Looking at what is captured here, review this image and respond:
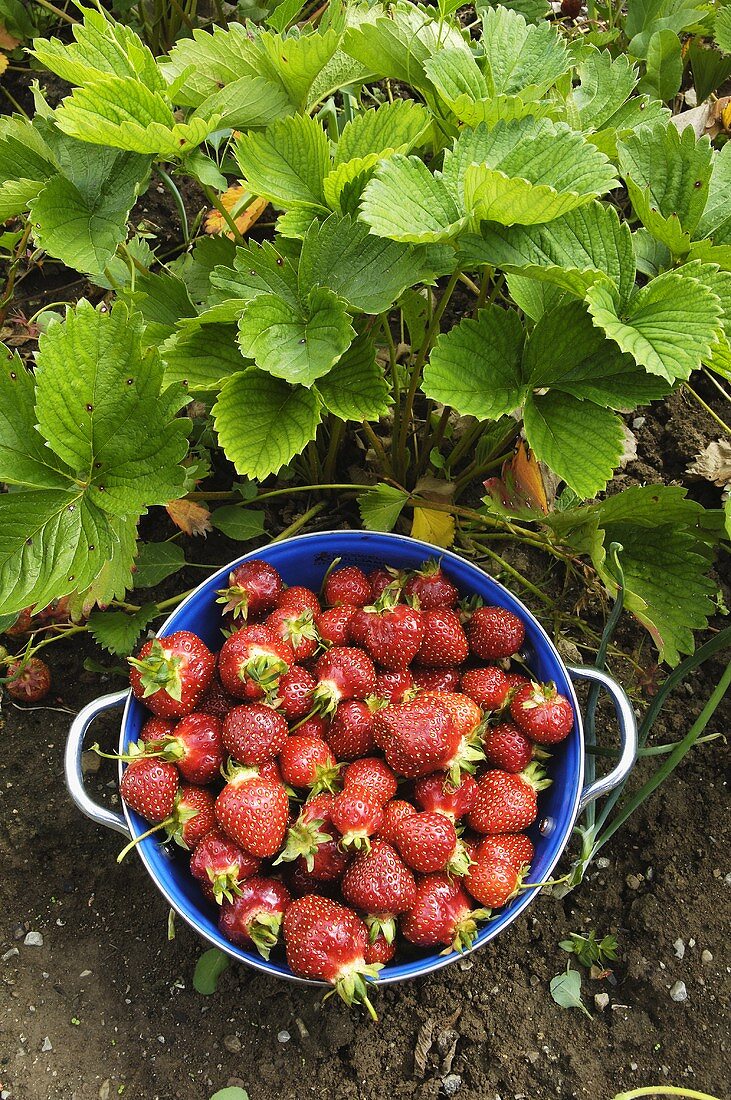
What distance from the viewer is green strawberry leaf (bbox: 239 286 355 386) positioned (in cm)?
95

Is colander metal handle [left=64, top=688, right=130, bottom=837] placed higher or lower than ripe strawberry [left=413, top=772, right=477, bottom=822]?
lower

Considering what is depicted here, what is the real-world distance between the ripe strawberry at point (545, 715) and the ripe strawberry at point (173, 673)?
41cm

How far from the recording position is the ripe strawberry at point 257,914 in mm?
920

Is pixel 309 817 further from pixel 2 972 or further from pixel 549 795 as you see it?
pixel 2 972

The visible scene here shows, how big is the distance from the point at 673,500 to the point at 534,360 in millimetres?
274

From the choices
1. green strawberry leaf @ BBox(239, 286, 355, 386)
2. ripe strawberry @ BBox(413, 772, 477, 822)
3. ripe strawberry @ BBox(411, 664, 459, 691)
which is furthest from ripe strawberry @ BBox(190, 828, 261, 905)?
green strawberry leaf @ BBox(239, 286, 355, 386)

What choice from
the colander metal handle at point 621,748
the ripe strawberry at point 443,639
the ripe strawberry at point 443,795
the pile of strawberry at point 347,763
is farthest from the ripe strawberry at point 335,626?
the colander metal handle at point 621,748

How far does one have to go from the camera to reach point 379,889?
0.92m

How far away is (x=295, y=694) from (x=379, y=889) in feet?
0.83

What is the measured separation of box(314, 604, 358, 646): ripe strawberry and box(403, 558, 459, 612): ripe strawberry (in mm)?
92

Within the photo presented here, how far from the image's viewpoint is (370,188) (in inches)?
34.2

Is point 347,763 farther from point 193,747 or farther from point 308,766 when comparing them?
point 193,747

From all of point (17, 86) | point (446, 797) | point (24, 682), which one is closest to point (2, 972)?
point (24, 682)

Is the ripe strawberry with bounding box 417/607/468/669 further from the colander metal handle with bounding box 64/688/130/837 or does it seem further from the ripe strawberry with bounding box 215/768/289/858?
Answer: the colander metal handle with bounding box 64/688/130/837
